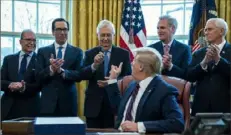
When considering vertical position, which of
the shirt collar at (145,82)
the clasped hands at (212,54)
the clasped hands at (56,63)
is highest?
the clasped hands at (212,54)

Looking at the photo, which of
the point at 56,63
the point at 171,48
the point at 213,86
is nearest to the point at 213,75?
the point at 213,86

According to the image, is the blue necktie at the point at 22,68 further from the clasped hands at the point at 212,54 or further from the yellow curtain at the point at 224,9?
the yellow curtain at the point at 224,9

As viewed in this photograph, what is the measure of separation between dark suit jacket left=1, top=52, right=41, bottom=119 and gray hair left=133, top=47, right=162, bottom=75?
1685 millimetres

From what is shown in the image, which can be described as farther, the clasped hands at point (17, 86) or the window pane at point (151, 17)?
the window pane at point (151, 17)

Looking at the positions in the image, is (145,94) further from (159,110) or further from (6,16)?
(6,16)

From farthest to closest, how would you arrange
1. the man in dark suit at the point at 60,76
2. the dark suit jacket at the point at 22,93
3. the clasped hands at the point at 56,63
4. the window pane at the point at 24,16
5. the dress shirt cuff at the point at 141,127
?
the window pane at the point at 24,16 < the dark suit jacket at the point at 22,93 < the man in dark suit at the point at 60,76 < the clasped hands at the point at 56,63 < the dress shirt cuff at the point at 141,127

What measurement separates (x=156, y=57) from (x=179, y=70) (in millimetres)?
956

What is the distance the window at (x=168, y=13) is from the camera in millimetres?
6211

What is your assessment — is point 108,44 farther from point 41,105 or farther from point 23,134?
point 23,134

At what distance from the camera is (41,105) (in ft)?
13.7

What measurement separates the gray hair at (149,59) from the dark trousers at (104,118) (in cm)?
122

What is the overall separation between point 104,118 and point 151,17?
279cm

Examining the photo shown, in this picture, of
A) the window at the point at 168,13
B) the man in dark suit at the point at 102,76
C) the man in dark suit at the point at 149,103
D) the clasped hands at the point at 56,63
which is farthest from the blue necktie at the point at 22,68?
the window at the point at 168,13

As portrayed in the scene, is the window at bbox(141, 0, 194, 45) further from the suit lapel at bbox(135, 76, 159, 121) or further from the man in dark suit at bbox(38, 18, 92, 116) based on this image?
the suit lapel at bbox(135, 76, 159, 121)
